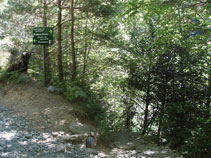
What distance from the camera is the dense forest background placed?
7.74 metres

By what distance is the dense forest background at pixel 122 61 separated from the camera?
774 cm

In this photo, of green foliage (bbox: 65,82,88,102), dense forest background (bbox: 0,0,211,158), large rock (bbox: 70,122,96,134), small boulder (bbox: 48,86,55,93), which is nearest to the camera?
large rock (bbox: 70,122,96,134)

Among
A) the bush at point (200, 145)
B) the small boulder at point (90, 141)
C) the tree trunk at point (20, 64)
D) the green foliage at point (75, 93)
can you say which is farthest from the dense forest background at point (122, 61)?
the bush at point (200, 145)

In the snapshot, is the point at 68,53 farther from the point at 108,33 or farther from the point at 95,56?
the point at 108,33

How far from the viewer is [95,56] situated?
11117 millimetres

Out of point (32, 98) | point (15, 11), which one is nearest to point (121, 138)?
point (32, 98)

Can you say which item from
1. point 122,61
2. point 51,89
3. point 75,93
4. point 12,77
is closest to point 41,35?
point 51,89

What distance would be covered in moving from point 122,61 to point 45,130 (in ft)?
17.5

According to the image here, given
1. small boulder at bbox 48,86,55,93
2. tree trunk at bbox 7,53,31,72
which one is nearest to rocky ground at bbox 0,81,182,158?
small boulder at bbox 48,86,55,93

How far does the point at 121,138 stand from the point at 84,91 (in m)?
2.85

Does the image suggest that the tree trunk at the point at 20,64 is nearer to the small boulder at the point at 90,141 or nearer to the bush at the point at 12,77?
the bush at the point at 12,77

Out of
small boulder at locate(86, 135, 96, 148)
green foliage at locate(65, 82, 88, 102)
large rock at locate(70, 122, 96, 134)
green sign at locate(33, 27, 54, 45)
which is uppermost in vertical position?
green sign at locate(33, 27, 54, 45)

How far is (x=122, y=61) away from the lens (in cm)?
1009

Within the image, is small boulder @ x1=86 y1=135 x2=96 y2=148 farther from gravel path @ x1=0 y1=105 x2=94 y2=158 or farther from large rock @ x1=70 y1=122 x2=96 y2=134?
gravel path @ x1=0 y1=105 x2=94 y2=158
